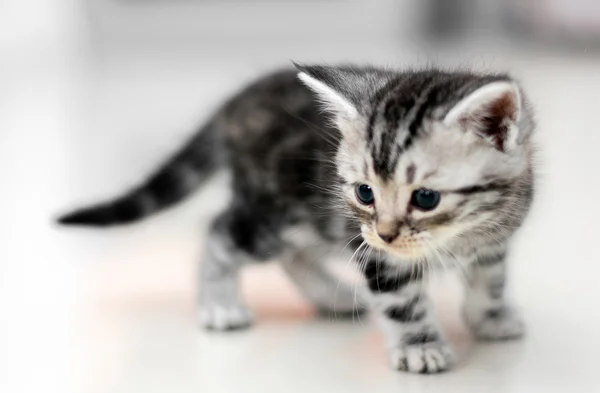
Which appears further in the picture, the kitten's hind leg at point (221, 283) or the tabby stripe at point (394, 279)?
the kitten's hind leg at point (221, 283)

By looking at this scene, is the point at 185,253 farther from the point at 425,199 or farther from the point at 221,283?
the point at 425,199

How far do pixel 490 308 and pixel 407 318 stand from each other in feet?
0.87

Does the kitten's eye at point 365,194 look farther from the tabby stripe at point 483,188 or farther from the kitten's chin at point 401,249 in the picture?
the tabby stripe at point 483,188

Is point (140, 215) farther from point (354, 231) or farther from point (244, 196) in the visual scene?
point (354, 231)

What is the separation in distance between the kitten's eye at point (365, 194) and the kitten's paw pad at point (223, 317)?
64 cm

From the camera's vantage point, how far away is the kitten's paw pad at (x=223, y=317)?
222cm

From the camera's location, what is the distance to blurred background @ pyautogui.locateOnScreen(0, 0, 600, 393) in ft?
6.44

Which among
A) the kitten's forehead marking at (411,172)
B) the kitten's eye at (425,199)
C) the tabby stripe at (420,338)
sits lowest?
the tabby stripe at (420,338)

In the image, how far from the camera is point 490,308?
2078mm

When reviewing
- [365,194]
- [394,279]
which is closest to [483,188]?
[365,194]

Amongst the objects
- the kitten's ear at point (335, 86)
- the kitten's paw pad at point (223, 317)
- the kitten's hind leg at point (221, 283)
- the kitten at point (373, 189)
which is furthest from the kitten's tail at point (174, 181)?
the kitten's ear at point (335, 86)

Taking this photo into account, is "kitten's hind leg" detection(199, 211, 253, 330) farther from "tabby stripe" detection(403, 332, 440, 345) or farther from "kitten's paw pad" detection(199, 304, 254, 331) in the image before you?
"tabby stripe" detection(403, 332, 440, 345)

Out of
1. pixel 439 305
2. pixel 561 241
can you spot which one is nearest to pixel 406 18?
pixel 561 241

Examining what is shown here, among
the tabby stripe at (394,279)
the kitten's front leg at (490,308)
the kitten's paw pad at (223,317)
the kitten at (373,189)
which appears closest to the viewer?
the kitten at (373,189)
